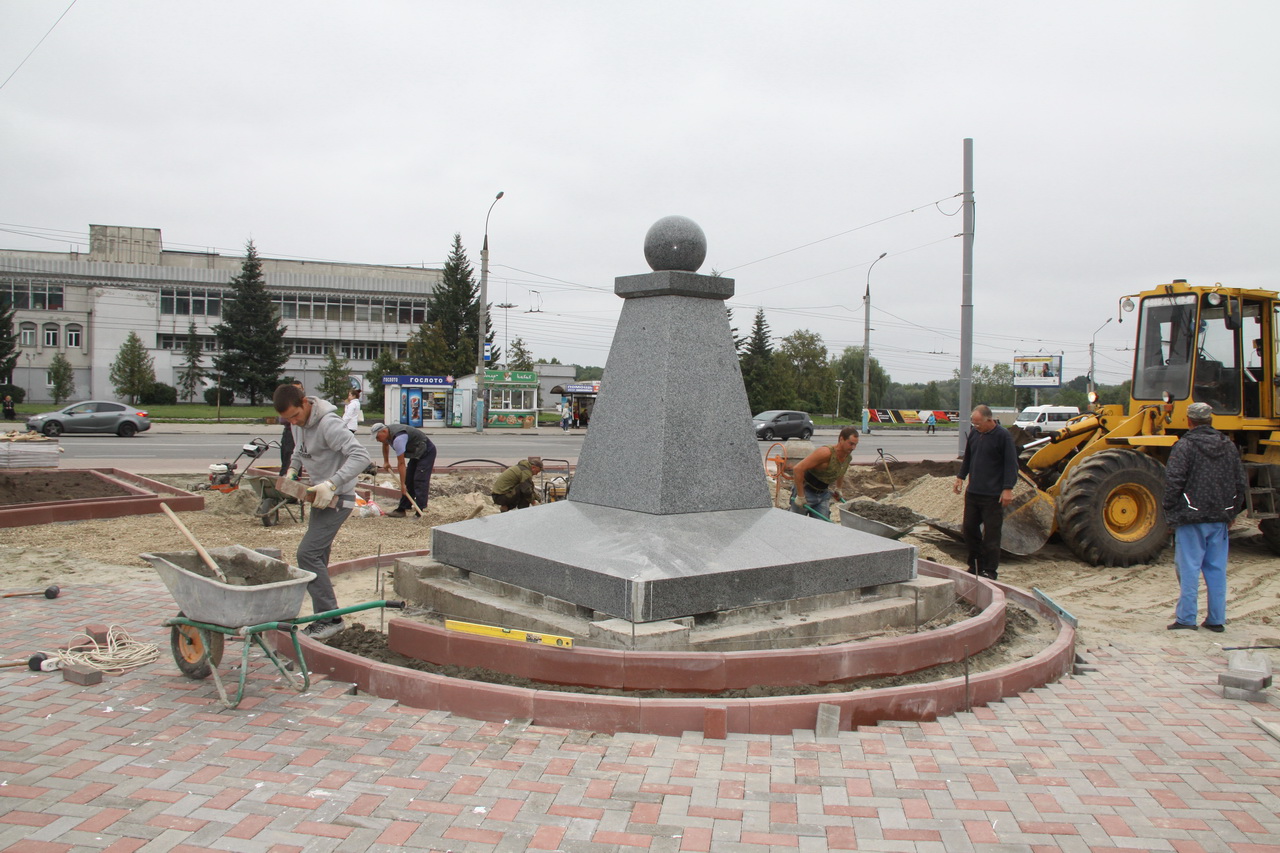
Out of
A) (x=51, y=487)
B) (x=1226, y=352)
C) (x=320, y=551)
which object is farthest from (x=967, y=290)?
(x=51, y=487)

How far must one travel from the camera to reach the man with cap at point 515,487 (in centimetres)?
1016

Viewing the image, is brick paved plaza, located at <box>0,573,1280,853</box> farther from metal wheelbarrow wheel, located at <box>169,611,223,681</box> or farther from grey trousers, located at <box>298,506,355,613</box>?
grey trousers, located at <box>298,506,355,613</box>

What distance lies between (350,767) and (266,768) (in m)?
0.34

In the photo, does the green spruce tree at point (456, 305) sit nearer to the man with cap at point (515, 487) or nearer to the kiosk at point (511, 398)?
the kiosk at point (511, 398)

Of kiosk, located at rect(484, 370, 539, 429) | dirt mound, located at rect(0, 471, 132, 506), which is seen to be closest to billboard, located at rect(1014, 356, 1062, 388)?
kiosk, located at rect(484, 370, 539, 429)

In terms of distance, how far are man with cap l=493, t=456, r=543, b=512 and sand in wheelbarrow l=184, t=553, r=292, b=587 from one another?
5.06 metres

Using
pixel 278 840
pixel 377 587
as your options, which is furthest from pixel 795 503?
pixel 278 840

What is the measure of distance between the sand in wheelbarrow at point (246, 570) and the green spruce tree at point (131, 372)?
174 feet

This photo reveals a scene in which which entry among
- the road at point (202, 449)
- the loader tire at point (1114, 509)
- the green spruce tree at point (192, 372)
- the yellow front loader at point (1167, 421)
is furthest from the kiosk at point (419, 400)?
the loader tire at point (1114, 509)

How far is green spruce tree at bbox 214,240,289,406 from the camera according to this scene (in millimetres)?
52281

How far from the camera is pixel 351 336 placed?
6431cm

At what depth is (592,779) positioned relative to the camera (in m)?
3.53

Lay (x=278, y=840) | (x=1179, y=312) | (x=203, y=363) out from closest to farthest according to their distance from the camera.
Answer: (x=278, y=840)
(x=1179, y=312)
(x=203, y=363)

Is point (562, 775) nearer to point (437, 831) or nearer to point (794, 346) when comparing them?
point (437, 831)
